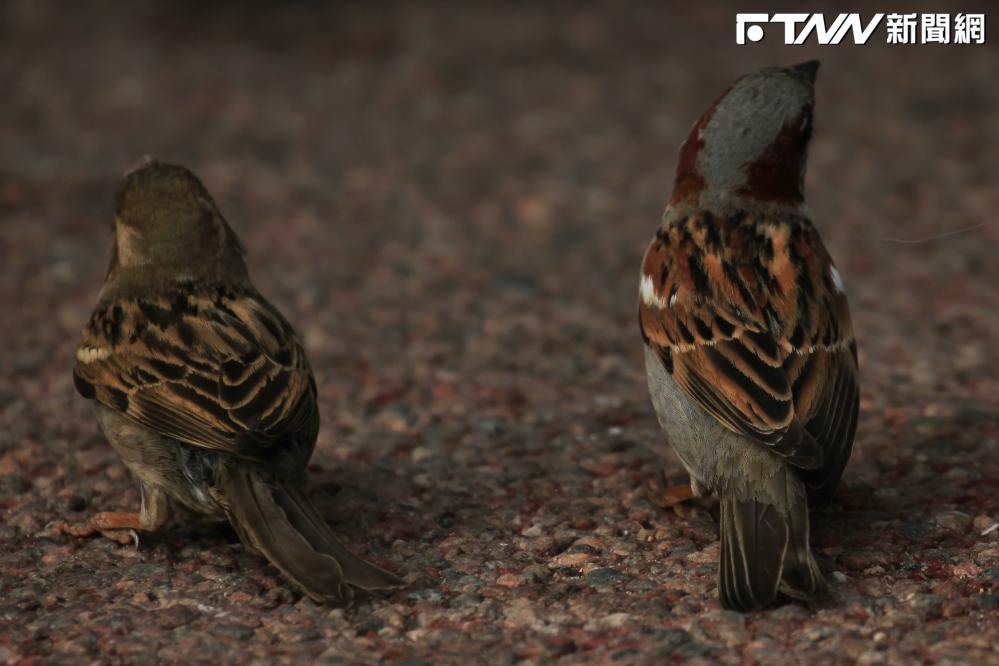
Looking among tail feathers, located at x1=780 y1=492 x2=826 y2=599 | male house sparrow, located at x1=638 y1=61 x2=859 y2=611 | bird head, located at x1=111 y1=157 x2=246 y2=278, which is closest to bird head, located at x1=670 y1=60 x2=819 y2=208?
male house sparrow, located at x1=638 y1=61 x2=859 y2=611

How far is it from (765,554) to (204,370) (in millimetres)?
2021

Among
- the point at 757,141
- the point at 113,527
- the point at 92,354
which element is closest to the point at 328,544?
the point at 113,527

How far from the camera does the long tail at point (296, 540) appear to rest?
14.5ft

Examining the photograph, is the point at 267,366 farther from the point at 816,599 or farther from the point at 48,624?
the point at 816,599

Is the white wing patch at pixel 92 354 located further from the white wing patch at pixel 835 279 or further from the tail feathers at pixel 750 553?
the white wing patch at pixel 835 279

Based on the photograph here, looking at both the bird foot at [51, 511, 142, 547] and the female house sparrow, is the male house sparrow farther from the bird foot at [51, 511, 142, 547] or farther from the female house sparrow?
the bird foot at [51, 511, 142, 547]

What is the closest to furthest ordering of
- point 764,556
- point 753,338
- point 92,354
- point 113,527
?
1. point 764,556
2. point 753,338
3. point 113,527
4. point 92,354

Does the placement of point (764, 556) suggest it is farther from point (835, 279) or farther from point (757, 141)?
point (757, 141)

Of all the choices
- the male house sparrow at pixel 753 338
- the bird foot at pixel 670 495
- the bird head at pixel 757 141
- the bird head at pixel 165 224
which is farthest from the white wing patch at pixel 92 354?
the bird head at pixel 757 141

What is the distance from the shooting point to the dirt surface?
4434 millimetres

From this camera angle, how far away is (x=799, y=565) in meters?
4.39

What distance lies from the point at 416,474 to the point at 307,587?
1.41 m

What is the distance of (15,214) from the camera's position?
30.2 ft

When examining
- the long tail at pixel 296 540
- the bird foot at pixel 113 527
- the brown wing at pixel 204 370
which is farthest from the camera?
the bird foot at pixel 113 527
